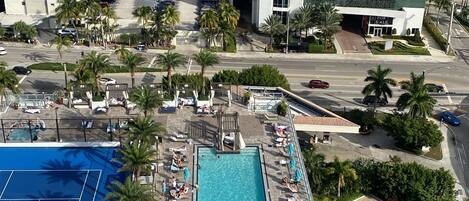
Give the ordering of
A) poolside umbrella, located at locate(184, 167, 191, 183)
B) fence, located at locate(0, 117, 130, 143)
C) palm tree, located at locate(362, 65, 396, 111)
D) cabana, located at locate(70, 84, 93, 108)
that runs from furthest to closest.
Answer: palm tree, located at locate(362, 65, 396, 111), cabana, located at locate(70, 84, 93, 108), fence, located at locate(0, 117, 130, 143), poolside umbrella, located at locate(184, 167, 191, 183)

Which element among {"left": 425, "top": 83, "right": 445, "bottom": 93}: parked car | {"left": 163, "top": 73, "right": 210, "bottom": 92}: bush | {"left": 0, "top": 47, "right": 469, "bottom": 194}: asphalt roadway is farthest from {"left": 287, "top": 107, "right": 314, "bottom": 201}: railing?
{"left": 425, "top": 83, "right": 445, "bottom": 93}: parked car

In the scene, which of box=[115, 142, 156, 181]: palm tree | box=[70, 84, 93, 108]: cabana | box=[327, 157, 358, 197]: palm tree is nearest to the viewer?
box=[115, 142, 156, 181]: palm tree

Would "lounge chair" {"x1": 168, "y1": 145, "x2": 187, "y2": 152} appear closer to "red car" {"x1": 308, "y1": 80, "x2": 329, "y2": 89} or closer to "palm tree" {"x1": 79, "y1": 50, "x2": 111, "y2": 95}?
"palm tree" {"x1": 79, "y1": 50, "x2": 111, "y2": 95}

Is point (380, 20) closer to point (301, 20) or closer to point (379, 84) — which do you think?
point (301, 20)

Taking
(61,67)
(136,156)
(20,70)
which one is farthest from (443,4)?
(136,156)

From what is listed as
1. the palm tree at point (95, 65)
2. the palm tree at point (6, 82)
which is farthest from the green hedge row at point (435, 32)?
the palm tree at point (6, 82)

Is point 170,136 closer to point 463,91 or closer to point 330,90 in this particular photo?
point 330,90

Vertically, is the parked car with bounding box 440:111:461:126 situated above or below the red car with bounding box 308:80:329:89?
below
